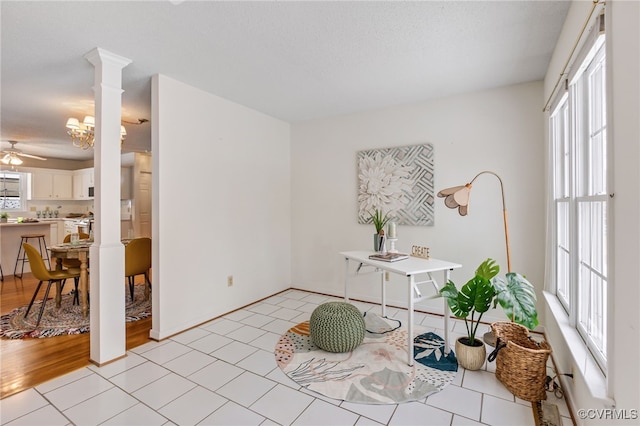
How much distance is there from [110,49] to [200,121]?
3.22ft

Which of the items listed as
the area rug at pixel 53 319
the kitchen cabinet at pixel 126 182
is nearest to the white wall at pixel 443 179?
the area rug at pixel 53 319

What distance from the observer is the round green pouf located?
243 cm

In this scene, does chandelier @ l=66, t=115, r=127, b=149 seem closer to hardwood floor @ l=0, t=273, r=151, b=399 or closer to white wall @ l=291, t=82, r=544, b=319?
hardwood floor @ l=0, t=273, r=151, b=399

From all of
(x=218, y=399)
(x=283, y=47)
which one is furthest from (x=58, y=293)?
(x=283, y=47)

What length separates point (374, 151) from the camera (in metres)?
3.82

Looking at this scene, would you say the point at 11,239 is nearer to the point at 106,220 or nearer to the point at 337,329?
the point at 106,220

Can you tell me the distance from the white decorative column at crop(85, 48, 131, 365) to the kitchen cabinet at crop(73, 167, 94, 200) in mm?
5600

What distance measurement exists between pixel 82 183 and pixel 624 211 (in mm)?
8930

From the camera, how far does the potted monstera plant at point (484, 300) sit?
1.92 metres

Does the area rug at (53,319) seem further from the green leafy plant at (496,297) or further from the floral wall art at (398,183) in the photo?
the green leafy plant at (496,297)

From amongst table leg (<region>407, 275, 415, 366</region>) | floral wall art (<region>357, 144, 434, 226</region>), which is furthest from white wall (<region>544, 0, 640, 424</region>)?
floral wall art (<region>357, 144, 434, 226</region>)

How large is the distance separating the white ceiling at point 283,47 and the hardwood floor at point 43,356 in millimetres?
1910

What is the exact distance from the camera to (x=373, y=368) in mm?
2258

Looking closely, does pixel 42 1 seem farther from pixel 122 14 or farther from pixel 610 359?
pixel 610 359
